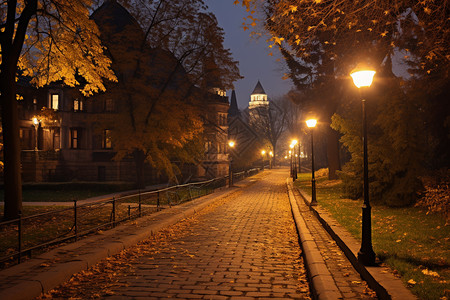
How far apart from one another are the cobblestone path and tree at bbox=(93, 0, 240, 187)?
40.1 ft

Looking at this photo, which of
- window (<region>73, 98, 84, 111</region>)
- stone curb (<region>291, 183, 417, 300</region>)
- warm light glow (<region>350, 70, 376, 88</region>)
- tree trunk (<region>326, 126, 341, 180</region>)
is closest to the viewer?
stone curb (<region>291, 183, 417, 300</region>)

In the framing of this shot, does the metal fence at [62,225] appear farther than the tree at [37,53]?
No

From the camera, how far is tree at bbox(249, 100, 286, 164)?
78.8 meters

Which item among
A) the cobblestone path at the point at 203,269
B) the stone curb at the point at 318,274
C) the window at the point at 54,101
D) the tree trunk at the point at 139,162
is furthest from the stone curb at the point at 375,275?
the window at the point at 54,101

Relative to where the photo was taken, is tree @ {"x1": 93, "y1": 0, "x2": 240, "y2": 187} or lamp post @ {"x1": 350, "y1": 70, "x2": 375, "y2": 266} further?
tree @ {"x1": 93, "y1": 0, "x2": 240, "y2": 187}

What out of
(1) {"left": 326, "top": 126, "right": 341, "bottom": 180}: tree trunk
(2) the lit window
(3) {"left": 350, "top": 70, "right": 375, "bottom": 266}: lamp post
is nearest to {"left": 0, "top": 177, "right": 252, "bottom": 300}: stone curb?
(3) {"left": 350, "top": 70, "right": 375, "bottom": 266}: lamp post

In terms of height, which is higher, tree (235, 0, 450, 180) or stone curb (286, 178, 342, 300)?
tree (235, 0, 450, 180)

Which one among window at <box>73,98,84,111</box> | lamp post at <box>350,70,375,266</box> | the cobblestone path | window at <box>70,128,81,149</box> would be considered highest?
window at <box>73,98,84,111</box>

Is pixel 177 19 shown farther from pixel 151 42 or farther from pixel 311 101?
pixel 311 101

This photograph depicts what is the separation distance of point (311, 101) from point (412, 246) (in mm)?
24427

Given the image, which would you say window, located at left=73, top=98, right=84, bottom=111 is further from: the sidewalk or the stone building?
the sidewalk

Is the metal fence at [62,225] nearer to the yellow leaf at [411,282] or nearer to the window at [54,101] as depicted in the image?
the yellow leaf at [411,282]

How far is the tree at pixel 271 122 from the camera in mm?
78812

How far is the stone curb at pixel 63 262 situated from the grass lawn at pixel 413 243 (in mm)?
5080
